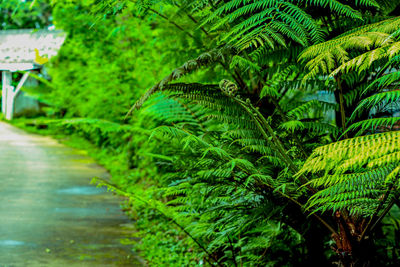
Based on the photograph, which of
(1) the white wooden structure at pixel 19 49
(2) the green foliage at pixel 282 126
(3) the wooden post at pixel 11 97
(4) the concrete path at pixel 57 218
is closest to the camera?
(2) the green foliage at pixel 282 126

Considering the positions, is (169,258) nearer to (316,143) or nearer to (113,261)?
(113,261)

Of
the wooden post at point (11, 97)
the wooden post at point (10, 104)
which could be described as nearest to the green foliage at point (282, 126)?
the wooden post at point (11, 97)

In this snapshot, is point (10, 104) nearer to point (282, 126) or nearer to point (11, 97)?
point (11, 97)

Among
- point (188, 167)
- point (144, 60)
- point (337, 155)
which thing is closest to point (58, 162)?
point (144, 60)

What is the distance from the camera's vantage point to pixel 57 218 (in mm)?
6609

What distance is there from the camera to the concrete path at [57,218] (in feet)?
17.1

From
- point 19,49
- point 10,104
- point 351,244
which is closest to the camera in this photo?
point 351,244

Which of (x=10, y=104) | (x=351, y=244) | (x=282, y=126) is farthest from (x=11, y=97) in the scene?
(x=351, y=244)

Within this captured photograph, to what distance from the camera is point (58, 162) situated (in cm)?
1136

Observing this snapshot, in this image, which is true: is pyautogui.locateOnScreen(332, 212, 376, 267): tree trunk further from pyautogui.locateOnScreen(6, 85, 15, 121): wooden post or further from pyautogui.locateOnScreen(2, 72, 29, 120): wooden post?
pyautogui.locateOnScreen(6, 85, 15, 121): wooden post

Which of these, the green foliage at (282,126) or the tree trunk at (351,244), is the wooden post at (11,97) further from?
the tree trunk at (351,244)

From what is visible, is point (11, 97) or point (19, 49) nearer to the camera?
point (19, 49)

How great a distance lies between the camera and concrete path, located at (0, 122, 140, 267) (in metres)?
5.22

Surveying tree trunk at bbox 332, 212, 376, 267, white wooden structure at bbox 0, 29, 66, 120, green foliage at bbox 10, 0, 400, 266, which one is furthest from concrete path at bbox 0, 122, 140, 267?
white wooden structure at bbox 0, 29, 66, 120
